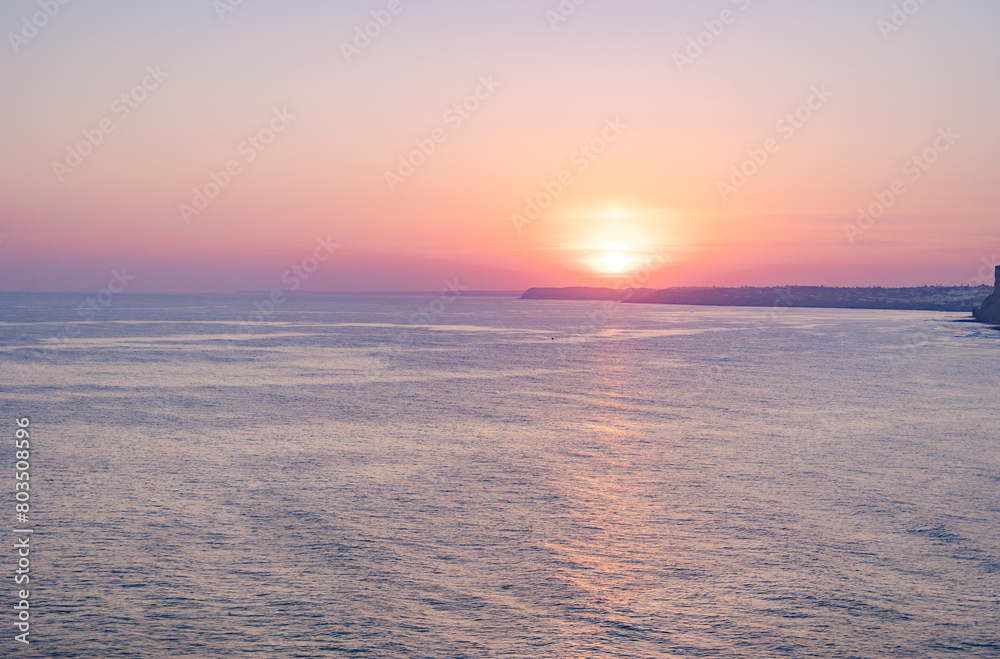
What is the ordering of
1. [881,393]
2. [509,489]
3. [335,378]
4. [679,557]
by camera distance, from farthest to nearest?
[335,378], [881,393], [509,489], [679,557]

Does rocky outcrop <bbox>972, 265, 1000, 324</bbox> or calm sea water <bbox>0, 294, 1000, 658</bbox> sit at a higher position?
rocky outcrop <bbox>972, 265, 1000, 324</bbox>

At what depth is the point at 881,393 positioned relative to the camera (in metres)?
26.7

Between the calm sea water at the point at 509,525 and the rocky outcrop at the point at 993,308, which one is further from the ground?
the rocky outcrop at the point at 993,308

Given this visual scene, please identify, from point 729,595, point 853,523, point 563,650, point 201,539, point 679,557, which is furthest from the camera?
point 853,523

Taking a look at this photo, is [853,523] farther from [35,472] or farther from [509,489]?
[35,472]

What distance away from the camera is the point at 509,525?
10969 mm

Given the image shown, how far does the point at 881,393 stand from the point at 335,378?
19715 millimetres

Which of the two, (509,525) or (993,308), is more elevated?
(993,308)

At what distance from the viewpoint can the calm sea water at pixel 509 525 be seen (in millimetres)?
7523

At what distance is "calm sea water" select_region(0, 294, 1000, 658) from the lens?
7523 millimetres

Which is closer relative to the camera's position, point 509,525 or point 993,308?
point 509,525

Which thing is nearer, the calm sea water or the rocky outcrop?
the calm sea water

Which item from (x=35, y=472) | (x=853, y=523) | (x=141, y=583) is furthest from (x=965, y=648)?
(x=35, y=472)

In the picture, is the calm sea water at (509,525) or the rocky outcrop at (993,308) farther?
the rocky outcrop at (993,308)
